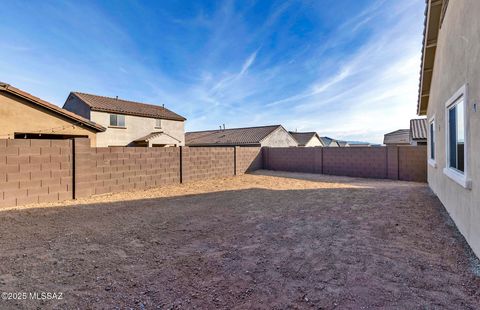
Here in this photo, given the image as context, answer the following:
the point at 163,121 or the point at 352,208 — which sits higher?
the point at 163,121

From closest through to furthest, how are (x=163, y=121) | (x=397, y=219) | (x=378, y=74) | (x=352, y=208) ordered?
1. (x=397, y=219)
2. (x=352, y=208)
3. (x=378, y=74)
4. (x=163, y=121)

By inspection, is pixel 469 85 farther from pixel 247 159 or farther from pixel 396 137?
pixel 396 137

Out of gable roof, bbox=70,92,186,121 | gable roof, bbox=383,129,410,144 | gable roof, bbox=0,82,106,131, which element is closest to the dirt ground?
gable roof, bbox=0,82,106,131

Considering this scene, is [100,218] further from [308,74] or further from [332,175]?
[308,74]

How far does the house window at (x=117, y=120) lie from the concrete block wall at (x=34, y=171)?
13.8 meters

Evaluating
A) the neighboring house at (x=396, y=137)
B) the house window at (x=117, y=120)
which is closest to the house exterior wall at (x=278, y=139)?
the neighboring house at (x=396, y=137)

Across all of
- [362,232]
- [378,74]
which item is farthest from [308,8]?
[362,232]

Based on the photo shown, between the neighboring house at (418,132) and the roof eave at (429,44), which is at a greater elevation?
the roof eave at (429,44)

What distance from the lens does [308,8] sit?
9781 mm

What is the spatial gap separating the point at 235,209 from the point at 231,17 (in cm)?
894

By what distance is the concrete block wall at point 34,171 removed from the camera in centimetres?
588

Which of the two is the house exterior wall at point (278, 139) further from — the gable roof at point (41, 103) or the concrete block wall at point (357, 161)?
the gable roof at point (41, 103)

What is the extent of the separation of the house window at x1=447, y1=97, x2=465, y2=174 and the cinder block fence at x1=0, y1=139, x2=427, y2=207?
7.18m

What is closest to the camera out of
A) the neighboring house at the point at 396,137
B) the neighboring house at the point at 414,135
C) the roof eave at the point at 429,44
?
the roof eave at the point at 429,44
